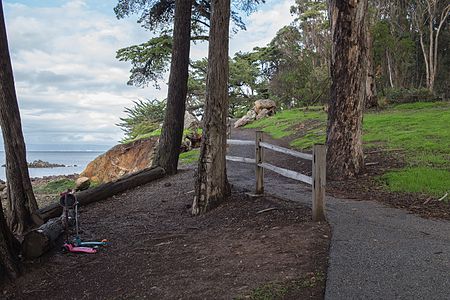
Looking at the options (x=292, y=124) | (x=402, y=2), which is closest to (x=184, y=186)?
(x=292, y=124)

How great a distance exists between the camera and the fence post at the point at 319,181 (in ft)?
17.0

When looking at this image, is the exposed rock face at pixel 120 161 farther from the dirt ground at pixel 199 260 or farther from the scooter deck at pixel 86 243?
the scooter deck at pixel 86 243

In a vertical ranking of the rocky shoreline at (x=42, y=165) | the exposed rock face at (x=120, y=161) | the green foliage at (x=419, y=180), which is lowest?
the rocky shoreline at (x=42, y=165)

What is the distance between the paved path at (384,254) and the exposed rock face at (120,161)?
37.6 ft

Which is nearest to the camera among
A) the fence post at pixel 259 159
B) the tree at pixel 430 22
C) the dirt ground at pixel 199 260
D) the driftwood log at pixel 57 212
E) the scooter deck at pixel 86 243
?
the dirt ground at pixel 199 260

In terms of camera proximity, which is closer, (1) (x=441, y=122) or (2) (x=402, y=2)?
(1) (x=441, y=122)

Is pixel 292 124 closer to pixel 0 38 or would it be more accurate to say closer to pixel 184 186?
pixel 184 186

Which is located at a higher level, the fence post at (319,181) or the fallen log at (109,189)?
the fence post at (319,181)

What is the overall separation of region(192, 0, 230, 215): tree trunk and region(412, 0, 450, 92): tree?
27852 millimetres

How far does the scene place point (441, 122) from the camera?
1465 cm

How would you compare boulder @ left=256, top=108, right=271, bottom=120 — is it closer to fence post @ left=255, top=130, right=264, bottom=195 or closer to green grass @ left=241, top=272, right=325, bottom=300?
fence post @ left=255, top=130, right=264, bottom=195

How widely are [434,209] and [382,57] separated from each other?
28.0 meters

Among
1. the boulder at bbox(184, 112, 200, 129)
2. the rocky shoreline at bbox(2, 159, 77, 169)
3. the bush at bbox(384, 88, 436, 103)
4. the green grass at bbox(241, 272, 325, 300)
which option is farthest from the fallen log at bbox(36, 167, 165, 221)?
the bush at bbox(384, 88, 436, 103)

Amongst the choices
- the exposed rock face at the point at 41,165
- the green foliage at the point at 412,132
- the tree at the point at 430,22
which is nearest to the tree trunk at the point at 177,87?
the green foliage at the point at 412,132
